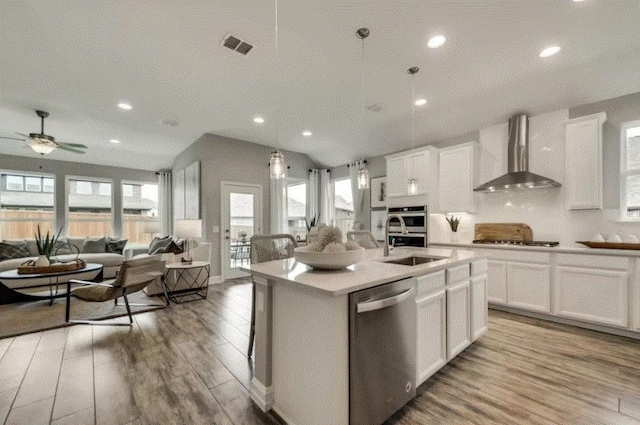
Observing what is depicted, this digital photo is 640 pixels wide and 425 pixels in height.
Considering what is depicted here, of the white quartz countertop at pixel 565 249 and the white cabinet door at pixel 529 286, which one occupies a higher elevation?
the white quartz countertop at pixel 565 249

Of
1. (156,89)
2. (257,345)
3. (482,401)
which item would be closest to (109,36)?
(156,89)

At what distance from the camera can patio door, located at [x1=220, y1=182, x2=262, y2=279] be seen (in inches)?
224

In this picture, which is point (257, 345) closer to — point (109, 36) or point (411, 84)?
point (109, 36)

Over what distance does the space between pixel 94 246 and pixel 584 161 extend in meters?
9.03

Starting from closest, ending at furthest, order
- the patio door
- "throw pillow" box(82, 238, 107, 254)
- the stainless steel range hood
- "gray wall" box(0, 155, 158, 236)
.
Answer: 1. the stainless steel range hood
2. the patio door
3. "throw pillow" box(82, 238, 107, 254)
4. "gray wall" box(0, 155, 158, 236)

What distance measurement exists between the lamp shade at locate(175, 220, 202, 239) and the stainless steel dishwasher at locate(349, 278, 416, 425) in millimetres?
3780

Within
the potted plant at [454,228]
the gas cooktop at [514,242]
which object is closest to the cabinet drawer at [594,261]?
the gas cooktop at [514,242]

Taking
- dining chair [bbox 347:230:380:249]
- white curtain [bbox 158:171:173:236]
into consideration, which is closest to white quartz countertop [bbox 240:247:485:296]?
dining chair [bbox 347:230:380:249]

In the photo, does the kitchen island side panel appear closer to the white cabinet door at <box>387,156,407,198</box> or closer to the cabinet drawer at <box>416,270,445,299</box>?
the cabinet drawer at <box>416,270,445,299</box>

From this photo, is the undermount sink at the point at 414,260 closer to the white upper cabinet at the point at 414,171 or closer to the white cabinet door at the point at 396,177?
the white upper cabinet at the point at 414,171

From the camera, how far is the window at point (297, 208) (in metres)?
7.10

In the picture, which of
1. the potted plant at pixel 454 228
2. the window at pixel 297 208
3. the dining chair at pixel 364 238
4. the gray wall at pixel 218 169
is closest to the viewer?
the dining chair at pixel 364 238

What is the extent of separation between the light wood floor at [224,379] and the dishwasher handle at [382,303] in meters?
0.78

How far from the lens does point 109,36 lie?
2574 millimetres
